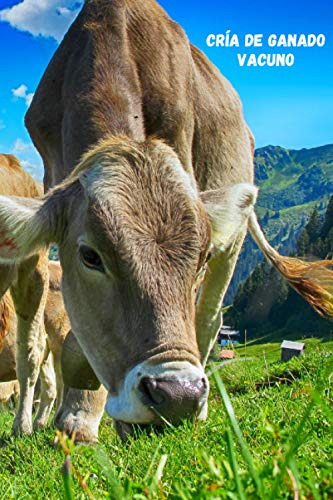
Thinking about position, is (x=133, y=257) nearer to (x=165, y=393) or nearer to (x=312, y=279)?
(x=165, y=393)

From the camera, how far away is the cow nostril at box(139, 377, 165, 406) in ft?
12.3

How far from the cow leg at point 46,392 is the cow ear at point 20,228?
22.2 ft

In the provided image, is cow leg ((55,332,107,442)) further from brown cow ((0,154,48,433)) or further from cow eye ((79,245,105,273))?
brown cow ((0,154,48,433))

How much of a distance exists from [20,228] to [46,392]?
7788 millimetres

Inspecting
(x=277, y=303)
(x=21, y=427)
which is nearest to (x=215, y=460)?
(x=21, y=427)

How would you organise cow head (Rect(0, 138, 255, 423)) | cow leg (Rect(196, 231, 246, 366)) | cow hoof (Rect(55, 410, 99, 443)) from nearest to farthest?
cow head (Rect(0, 138, 255, 423)) → cow hoof (Rect(55, 410, 99, 443)) → cow leg (Rect(196, 231, 246, 366))

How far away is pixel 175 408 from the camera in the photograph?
374 cm

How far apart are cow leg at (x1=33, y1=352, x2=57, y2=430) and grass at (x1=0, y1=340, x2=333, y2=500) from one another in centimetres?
550

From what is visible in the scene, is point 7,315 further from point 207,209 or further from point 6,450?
point 207,209

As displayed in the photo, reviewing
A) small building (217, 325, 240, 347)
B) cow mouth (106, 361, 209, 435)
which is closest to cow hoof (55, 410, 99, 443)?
cow mouth (106, 361, 209, 435)

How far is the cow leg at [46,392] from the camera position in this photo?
→ 11.9 meters

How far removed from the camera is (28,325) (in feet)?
29.3

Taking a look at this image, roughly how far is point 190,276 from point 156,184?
816 millimetres

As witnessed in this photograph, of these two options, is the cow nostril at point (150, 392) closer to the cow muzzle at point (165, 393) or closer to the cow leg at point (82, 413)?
the cow muzzle at point (165, 393)
